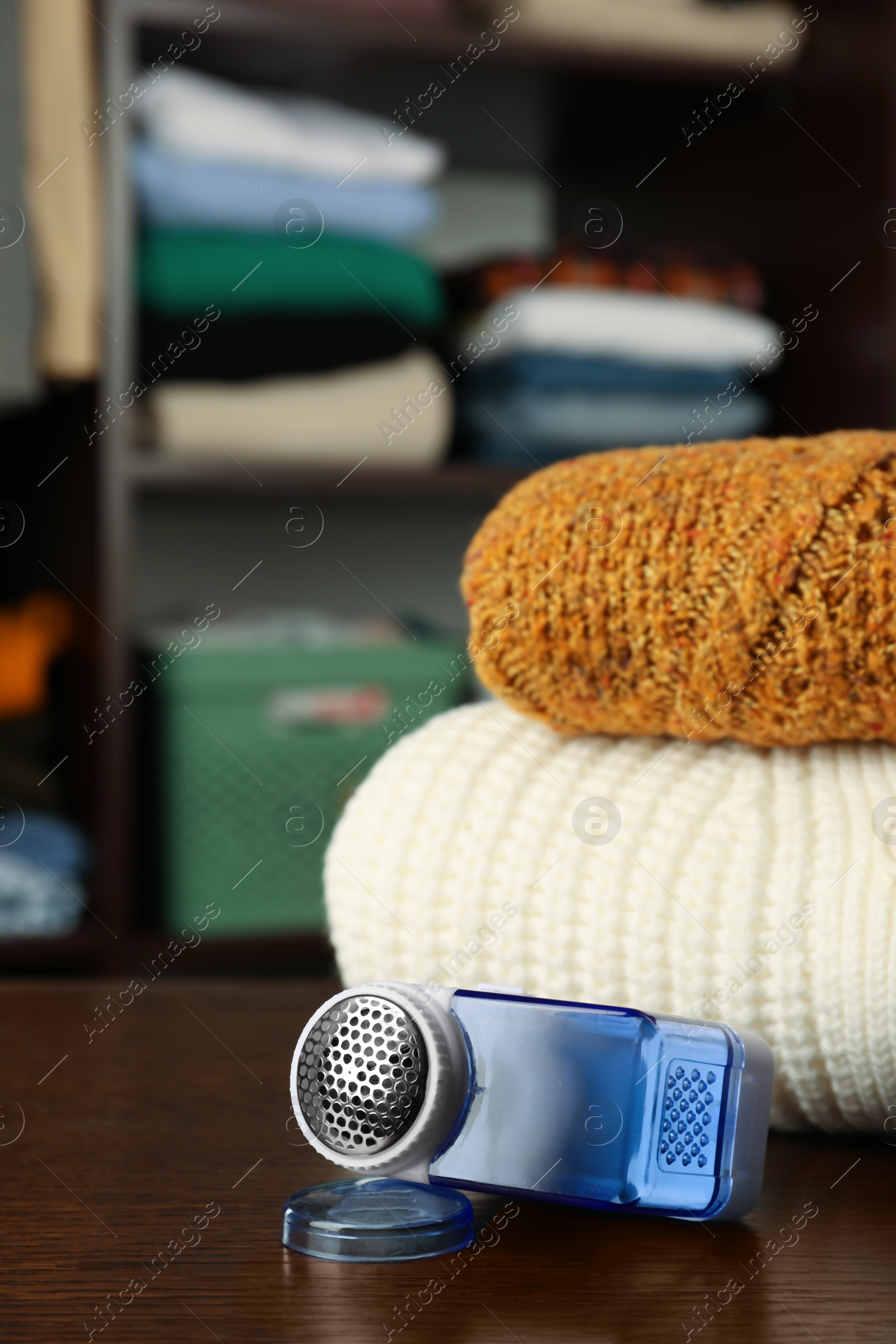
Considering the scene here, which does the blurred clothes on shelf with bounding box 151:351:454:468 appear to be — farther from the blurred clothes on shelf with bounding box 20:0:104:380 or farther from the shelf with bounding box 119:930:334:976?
the shelf with bounding box 119:930:334:976

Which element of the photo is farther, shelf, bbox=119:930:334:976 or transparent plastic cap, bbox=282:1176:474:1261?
shelf, bbox=119:930:334:976

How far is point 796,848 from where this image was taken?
0.36 m

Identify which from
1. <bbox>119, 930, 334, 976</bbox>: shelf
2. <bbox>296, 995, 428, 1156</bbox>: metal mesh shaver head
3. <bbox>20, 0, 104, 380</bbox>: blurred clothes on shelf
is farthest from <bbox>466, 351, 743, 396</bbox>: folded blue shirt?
<bbox>296, 995, 428, 1156</bbox>: metal mesh shaver head

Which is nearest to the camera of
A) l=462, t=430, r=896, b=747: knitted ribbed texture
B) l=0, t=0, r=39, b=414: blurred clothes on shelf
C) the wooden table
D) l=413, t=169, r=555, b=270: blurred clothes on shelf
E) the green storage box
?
the wooden table

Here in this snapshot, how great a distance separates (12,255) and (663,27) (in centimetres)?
65

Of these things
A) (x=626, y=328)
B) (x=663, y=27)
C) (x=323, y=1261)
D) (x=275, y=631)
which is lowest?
(x=275, y=631)

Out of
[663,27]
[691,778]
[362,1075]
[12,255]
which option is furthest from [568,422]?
[362,1075]

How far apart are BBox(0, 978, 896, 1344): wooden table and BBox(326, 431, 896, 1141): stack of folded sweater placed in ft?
0.17

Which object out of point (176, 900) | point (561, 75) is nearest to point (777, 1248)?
point (176, 900)

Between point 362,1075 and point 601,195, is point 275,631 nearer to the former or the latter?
point 601,195

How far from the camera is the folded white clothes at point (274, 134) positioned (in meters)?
1.12

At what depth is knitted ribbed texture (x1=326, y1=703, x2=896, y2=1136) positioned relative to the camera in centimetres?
35

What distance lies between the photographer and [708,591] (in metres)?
0.36

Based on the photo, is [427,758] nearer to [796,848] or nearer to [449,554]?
[796,848]
